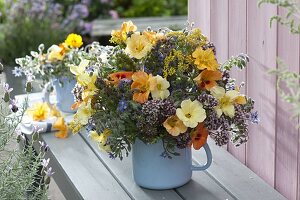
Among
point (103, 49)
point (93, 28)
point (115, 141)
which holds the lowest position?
point (93, 28)

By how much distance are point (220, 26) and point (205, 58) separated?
18.7 inches

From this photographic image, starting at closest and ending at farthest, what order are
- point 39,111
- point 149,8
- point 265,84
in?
point 265,84 → point 39,111 → point 149,8

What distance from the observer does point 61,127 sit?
9.03 ft

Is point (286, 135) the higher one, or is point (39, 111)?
point (286, 135)

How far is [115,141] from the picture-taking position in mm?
2107

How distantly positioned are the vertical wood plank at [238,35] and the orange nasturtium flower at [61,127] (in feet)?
2.27

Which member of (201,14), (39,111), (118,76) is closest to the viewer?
(118,76)

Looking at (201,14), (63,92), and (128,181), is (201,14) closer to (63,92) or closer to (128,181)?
(63,92)

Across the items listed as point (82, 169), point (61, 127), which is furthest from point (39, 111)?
point (82, 169)

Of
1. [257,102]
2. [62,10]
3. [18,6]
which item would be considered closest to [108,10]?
[62,10]

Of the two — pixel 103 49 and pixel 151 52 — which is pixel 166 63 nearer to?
pixel 151 52

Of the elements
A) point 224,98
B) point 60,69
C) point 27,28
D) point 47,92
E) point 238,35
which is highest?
point 238,35

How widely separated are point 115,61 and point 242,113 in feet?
1.44

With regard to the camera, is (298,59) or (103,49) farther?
(103,49)
